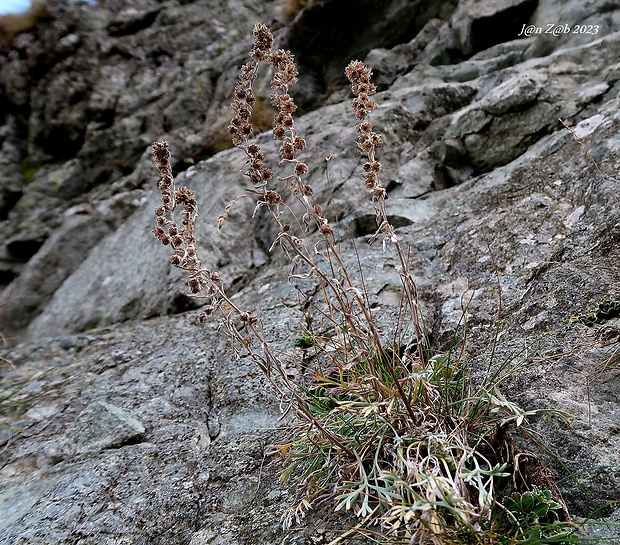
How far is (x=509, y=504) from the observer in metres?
1.67

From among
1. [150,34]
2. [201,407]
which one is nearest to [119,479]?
[201,407]

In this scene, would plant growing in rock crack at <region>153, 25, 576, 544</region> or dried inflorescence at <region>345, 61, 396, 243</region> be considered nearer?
plant growing in rock crack at <region>153, 25, 576, 544</region>

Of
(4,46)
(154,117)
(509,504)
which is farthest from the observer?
(4,46)

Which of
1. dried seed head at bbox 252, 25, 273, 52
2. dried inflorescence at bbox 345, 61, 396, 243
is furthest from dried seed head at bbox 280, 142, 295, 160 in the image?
dried seed head at bbox 252, 25, 273, 52

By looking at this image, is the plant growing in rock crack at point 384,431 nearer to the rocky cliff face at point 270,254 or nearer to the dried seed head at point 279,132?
the dried seed head at point 279,132

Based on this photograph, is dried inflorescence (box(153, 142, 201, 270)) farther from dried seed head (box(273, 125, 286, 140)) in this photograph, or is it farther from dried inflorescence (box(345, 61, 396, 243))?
dried inflorescence (box(345, 61, 396, 243))

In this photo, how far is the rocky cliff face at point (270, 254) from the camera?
2188 millimetres

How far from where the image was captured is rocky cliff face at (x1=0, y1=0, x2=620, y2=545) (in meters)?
2.19

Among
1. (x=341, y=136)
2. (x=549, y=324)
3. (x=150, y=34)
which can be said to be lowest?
(x=549, y=324)

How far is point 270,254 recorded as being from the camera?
15.9 ft

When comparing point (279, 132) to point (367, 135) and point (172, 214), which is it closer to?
point (367, 135)

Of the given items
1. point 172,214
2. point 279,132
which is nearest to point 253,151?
point 279,132

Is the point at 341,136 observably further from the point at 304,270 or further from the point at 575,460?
the point at 575,460

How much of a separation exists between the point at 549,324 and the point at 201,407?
203 cm
